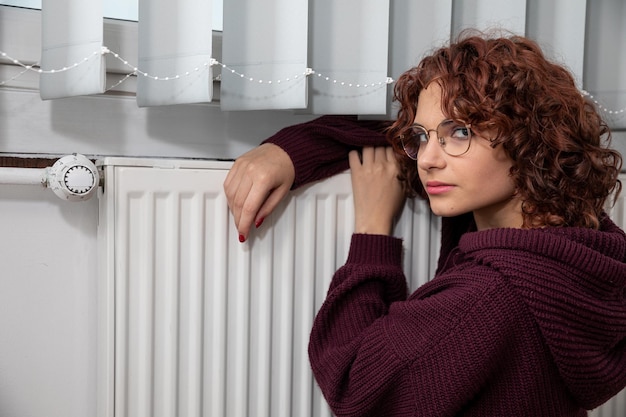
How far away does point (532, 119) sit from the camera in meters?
0.87

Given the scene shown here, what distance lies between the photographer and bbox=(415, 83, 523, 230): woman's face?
87cm

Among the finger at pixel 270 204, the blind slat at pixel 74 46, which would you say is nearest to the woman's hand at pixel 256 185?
the finger at pixel 270 204

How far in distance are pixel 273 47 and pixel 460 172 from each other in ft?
1.01

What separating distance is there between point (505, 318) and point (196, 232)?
410 millimetres

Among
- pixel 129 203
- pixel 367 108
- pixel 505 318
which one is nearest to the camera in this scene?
pixel 505 318

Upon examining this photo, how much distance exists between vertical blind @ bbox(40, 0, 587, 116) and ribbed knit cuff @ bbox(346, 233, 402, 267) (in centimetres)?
18

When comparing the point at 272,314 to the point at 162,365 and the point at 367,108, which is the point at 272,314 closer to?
the point at 162,365

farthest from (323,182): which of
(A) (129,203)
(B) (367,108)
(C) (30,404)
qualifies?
(C) (30,404)

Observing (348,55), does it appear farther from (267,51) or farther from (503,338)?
(503,338)

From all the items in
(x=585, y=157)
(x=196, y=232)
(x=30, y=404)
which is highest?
(x=585, y=157)

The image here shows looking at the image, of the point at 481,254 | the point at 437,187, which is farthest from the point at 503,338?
the point at 437,187

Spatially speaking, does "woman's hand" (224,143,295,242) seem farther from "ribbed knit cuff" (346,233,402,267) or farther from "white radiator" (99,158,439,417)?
"ribbed knit cuff" (346,233,402,267)

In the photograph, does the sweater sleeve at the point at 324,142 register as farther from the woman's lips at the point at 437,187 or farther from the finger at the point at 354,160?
the woman's lips at the point at 437,187

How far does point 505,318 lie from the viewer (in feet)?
2.60
